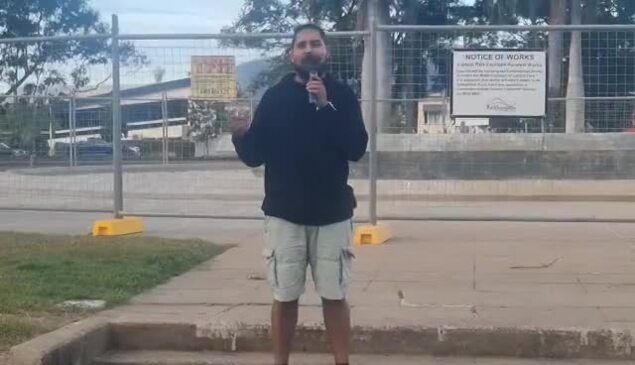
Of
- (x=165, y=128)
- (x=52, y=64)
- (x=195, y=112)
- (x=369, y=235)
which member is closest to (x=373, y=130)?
(x=369, y=235)

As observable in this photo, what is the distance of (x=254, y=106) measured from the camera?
35.1ft

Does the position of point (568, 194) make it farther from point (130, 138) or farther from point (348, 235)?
point (348, 235)

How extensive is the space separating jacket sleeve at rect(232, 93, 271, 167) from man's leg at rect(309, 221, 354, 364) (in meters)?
0.50

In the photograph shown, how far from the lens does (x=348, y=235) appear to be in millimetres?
5359

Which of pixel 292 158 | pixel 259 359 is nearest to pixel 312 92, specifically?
pixel 292 158

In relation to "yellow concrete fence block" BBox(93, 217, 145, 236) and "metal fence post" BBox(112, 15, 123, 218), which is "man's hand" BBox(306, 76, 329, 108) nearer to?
"metal fence post" BBox(112, 15, 123, 218)

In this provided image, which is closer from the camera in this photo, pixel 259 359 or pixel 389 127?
pixel 259 359

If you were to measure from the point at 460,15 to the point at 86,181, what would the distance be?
82.4ft

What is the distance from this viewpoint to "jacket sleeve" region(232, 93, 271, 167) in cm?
534

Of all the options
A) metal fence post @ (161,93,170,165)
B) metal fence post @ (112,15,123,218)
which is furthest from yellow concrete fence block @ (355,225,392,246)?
metal fence post @ (112,15,123,218)

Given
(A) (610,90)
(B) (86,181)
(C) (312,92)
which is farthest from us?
(B) (86,181)

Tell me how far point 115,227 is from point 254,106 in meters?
2.03

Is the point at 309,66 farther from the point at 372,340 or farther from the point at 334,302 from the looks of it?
the point at 372,340

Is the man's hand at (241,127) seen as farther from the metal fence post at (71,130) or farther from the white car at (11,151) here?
the white car at (11,151)
